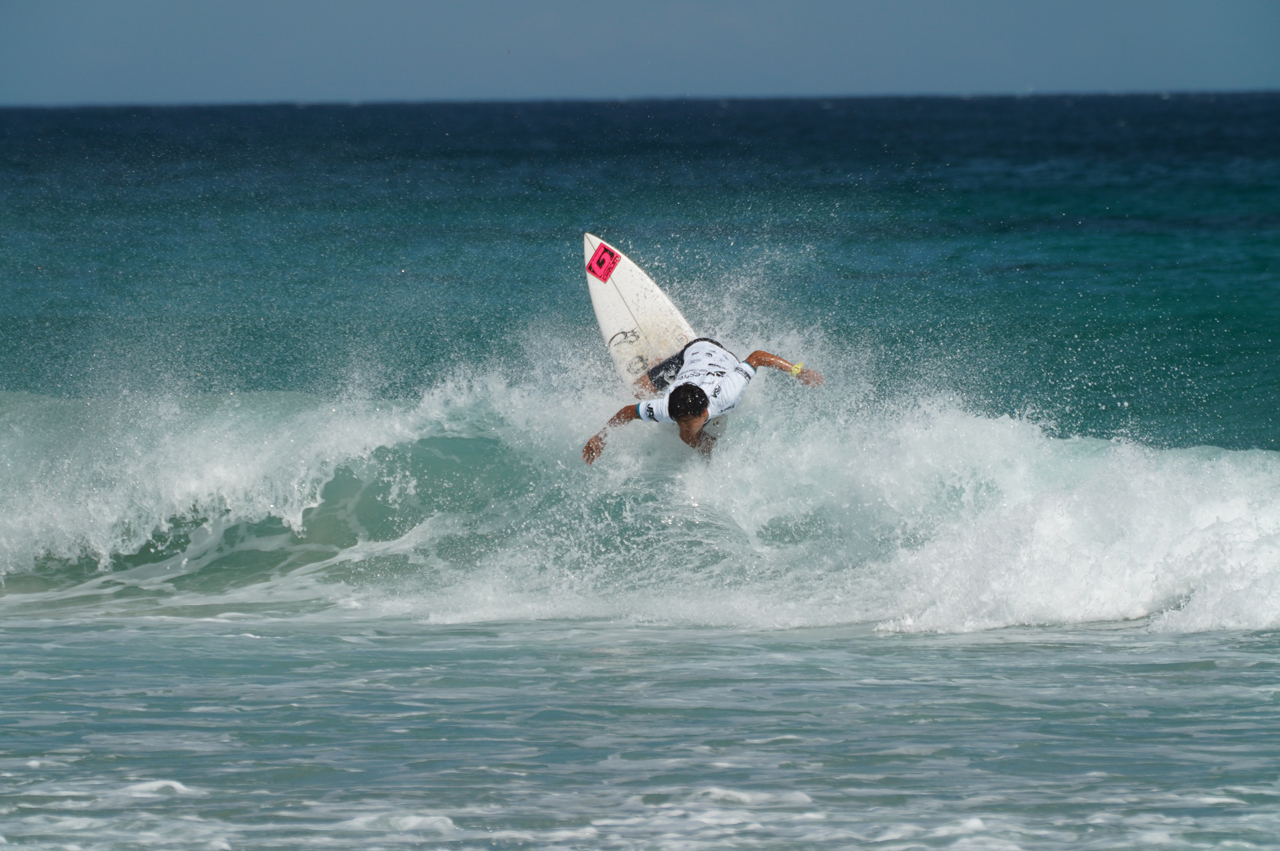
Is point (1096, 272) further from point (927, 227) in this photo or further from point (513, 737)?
point (513, 737)

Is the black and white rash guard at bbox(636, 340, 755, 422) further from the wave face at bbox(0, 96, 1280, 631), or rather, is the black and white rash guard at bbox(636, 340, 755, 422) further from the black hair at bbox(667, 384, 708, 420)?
the wave face at bbox(0, 96, 1280, 631)

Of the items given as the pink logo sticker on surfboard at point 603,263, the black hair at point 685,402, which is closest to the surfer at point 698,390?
the black hair at point 685,402

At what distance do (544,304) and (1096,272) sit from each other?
27.3ft

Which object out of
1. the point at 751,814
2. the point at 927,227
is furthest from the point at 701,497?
the point at 927,227

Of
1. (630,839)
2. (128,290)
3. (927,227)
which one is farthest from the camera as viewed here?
(927,227)

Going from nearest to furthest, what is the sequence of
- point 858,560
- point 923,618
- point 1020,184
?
→ 1. point 923,618
2. point 858,560
3. point 1020,184

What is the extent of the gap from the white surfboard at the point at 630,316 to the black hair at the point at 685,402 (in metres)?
1.86

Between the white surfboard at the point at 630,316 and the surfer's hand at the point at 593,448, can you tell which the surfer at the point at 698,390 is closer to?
the surfer's hand at the point at 593,448

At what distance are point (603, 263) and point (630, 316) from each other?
0.63 metres

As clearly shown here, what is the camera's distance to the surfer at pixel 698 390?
279 inches

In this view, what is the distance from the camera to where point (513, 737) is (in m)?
4.12

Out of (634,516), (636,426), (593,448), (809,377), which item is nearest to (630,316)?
(636,426)

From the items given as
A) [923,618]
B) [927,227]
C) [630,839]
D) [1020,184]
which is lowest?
[630,839]

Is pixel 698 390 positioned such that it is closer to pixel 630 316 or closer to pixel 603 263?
pixel 630 316
